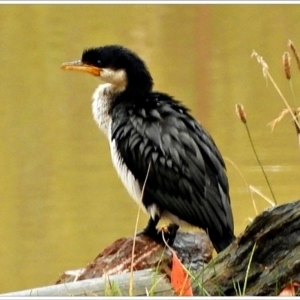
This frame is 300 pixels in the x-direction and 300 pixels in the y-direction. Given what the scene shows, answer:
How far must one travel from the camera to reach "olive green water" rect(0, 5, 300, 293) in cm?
698

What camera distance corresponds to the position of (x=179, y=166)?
4.73 meters

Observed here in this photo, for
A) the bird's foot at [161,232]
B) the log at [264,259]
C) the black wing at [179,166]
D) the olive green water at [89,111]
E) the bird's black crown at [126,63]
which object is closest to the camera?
the log at [264,259]

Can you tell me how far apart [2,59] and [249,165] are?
5.17 metres

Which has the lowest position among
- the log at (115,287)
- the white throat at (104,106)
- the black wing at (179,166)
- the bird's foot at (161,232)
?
the bird's foot at (161,232)

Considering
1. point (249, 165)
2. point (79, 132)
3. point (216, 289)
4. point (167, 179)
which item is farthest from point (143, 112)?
point (79, 132)

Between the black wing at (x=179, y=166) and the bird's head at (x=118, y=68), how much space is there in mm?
424

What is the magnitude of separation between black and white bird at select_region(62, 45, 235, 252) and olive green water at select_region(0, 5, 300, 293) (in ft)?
4.58

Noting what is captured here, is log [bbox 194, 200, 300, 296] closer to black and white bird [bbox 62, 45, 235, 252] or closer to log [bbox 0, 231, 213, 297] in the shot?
log [bbox 0, 231, 213, 297]

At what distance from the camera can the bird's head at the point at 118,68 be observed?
17.6 ft

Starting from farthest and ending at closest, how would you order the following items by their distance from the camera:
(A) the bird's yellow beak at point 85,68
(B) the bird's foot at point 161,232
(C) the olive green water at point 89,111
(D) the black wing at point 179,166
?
(C) the olive green water at point 89,111 < (A) the bird's yellow beak at point 85,68 < (B) the bird's foot at point 161,232 < (D) the black wing at point 179,166

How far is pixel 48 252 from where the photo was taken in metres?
6.79

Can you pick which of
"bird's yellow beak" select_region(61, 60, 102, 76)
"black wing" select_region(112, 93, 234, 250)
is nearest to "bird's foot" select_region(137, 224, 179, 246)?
"black wing" select_region(112, 93, 234, 250)

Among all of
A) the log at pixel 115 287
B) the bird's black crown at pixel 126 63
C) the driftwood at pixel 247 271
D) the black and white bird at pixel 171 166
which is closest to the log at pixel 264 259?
the driftwood at pixel 247 271

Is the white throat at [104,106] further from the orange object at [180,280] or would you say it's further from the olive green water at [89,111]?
the orange object at [180,280]
